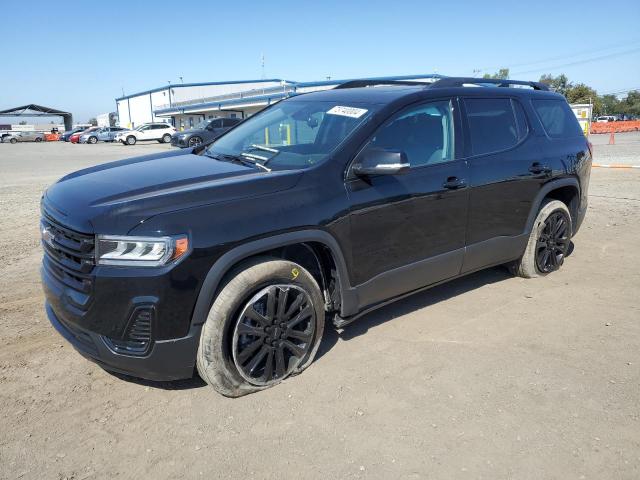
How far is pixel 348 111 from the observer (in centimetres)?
378

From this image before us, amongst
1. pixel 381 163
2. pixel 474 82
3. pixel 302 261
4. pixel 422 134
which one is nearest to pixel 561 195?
pixel 474 82

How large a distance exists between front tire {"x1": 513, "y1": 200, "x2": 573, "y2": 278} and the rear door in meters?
0.23

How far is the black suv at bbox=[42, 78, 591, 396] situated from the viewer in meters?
2.69

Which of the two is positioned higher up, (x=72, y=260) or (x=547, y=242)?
(x=72, y=260)

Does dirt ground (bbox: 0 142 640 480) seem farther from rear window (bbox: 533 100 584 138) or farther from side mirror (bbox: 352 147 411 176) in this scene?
rear window (bbox: 533 100 584 138)

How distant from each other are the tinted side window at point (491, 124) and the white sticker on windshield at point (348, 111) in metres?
1.03

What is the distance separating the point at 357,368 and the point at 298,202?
1.23 meters

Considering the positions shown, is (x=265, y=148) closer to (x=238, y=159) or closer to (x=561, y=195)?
(x=238, y=159)

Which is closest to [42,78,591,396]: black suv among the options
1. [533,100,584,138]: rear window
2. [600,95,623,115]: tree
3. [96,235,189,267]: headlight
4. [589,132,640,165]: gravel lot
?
[96,235,189,267]: headlight

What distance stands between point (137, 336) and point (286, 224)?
3.39ft

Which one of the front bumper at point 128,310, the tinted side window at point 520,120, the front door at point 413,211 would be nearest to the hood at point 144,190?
the front bumper at point 128,310

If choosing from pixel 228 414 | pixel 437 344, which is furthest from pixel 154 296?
pixel 437 344

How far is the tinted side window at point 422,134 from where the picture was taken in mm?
3648

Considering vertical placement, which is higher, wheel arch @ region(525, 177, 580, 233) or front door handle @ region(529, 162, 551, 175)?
front door handle @ region(529, 162, 551, 175)
